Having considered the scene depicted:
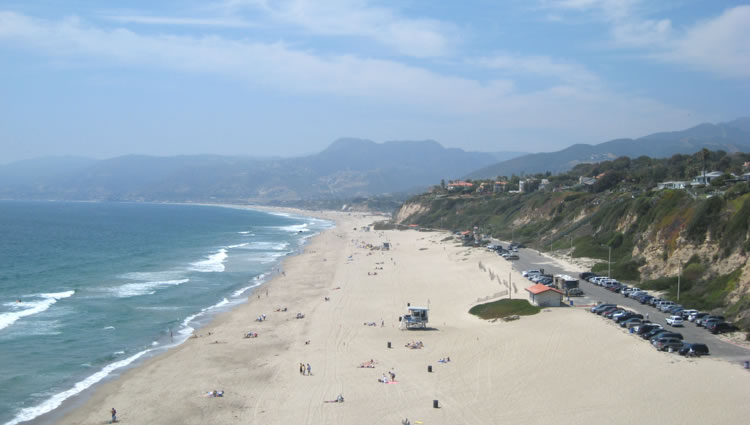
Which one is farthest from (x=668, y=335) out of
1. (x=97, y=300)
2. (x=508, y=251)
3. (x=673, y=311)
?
(x=97, y=300)

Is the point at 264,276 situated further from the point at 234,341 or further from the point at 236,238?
the point at 236,238

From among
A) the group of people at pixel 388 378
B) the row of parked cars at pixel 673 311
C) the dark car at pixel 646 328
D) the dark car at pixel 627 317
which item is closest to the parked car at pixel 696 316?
the row of parked cars at pixel 673 311

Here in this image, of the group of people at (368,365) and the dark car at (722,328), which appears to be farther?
the group of people at (368,365)

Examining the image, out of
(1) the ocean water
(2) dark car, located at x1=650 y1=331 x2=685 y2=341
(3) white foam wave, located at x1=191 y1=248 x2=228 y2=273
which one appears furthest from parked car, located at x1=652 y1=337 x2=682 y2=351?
(3) white foam wave, located at x1=191 y1=248 x2=228 y2=273

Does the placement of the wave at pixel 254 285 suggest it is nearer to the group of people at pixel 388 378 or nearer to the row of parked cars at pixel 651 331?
the group of people at pixel 388 378

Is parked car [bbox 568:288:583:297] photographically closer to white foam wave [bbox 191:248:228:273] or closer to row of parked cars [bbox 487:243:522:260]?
row of parked cars [bbox 487:243:522:260]

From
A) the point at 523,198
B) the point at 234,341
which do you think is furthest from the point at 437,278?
the point at 523,198

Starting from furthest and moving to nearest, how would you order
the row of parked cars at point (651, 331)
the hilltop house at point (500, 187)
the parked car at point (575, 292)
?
1. the hilltop house at point (500, 187)
2. the parked car at point (575, 292)
3. the row of parked cars at point (651, 331)

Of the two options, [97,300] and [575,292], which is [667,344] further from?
[97,300]
